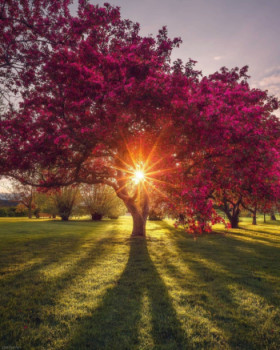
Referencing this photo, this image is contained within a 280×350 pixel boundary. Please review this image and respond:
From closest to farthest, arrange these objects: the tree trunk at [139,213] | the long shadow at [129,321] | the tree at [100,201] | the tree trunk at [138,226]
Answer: the long shadow at [129,321], the tree trunk at [139,213], the tree trunk at [138,226], the tree at [100,201]

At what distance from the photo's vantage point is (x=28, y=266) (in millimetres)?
7781

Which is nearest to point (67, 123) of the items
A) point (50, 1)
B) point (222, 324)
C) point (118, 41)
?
point (118, 41)

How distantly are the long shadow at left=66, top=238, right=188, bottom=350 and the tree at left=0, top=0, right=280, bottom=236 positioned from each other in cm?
255

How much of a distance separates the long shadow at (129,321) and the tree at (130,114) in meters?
2.55

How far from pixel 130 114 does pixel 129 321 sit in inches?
228

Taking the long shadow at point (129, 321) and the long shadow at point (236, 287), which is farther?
the long shadow at point (236, 287)

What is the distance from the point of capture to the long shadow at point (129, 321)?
11.1 ft

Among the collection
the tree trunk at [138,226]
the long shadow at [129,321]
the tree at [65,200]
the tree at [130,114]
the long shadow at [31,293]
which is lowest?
the long shadow at [31,293]

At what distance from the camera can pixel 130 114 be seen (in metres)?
7.18

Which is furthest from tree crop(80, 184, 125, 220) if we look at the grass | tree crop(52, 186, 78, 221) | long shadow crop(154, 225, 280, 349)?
the grass

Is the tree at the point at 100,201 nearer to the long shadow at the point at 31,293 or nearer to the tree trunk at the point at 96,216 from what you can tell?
the tree trunk at the point at 96,216

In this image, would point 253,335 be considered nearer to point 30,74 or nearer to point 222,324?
point 222,324

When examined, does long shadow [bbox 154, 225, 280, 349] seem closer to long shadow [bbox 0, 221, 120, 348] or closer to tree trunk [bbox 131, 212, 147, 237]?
long shadow [bbox 0, 221, 120, 348]

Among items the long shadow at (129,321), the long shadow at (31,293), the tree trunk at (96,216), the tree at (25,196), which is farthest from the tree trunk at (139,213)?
the tree at (25,196)
